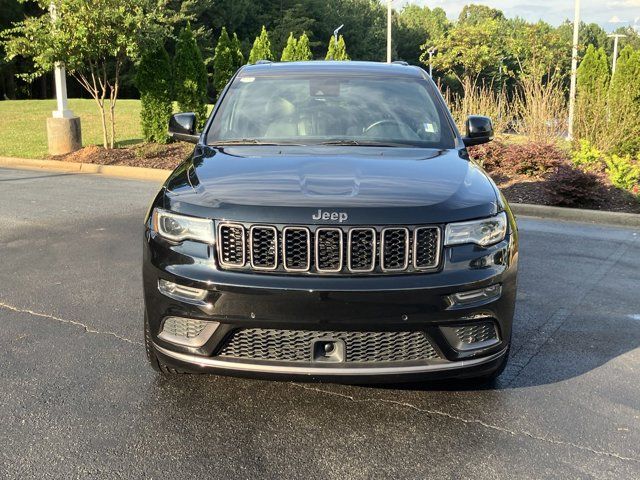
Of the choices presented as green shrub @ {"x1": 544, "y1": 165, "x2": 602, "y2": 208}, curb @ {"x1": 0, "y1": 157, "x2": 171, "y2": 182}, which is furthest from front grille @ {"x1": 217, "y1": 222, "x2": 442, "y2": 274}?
curb @ {"x1": 0, "y1": 157, "x2": 171, "y2": 182}

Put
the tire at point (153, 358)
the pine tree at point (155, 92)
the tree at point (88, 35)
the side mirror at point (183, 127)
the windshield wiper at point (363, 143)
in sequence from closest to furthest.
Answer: the tire at point (153, 358) < the windshield wiper at point (363, 143) < the side mirror at point (183, 127) < the tree at point (88, 35) < the pine tree at point (155, 92)

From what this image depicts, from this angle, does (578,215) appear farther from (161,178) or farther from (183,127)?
(161,178)

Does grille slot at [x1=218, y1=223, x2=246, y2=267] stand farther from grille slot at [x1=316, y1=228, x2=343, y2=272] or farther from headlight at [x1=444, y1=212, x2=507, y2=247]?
headlight at [x1=444, y1=212, x2=507, y2=247]

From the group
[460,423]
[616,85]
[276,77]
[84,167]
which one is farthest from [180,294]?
[616,85]

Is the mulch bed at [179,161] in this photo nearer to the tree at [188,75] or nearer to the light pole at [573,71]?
the tree at [188,75]

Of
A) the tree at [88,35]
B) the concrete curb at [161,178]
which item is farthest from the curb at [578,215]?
the tree at [88,35]

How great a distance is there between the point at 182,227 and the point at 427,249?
45.7 inches

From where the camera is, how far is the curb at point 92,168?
12359 millimetres

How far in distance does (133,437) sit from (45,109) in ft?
79.9

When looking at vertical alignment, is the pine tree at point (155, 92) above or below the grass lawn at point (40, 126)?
above

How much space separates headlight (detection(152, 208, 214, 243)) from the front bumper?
1.7 inches

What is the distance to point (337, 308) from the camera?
2.96 meters

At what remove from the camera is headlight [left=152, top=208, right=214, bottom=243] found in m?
3.11

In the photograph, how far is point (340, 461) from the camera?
2967mm
